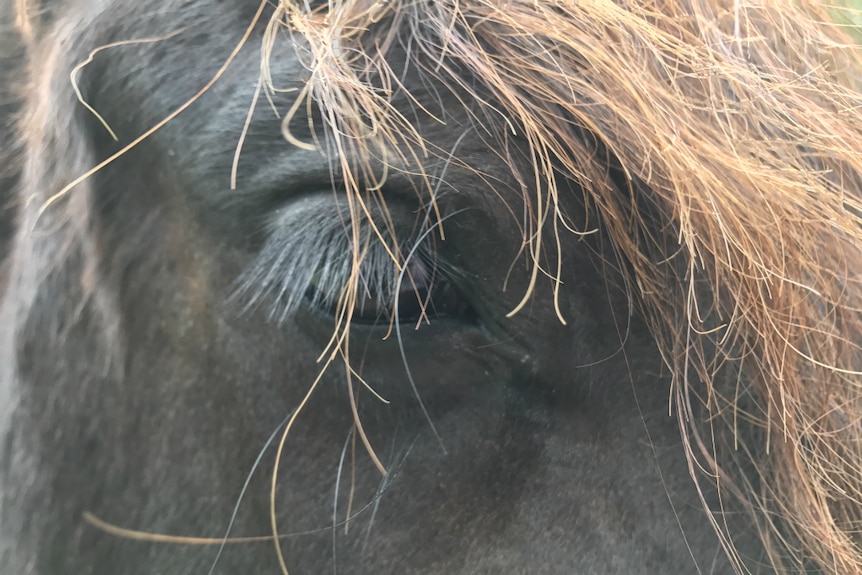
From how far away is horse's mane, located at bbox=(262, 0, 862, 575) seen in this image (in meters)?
0.66

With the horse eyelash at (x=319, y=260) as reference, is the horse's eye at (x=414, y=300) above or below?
below

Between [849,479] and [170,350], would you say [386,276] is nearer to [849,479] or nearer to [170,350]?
[170,350]

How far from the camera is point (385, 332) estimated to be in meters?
0.72

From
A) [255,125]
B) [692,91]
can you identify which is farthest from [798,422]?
[255,125]

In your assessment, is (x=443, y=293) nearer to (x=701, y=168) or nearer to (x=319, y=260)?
(x=319, y=260)

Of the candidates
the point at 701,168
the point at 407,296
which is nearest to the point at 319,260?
the point at 407,296

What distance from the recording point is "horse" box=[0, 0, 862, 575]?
2.21 feet

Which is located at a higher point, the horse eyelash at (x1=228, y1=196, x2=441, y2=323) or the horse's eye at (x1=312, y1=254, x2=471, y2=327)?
the horse eyelash at (x1=228, y1=196, x2=441, y2=323)

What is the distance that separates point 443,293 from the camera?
0.75m

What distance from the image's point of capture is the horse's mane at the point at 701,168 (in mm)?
661

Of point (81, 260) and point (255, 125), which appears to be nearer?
point (255, 125)

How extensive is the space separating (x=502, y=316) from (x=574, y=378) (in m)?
0.10

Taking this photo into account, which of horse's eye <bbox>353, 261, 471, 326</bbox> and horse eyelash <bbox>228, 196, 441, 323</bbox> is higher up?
horse eyelash <bbox>228, 196, 441, 323</bbox>

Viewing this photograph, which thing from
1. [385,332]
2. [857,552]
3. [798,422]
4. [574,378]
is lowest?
[857,552]
